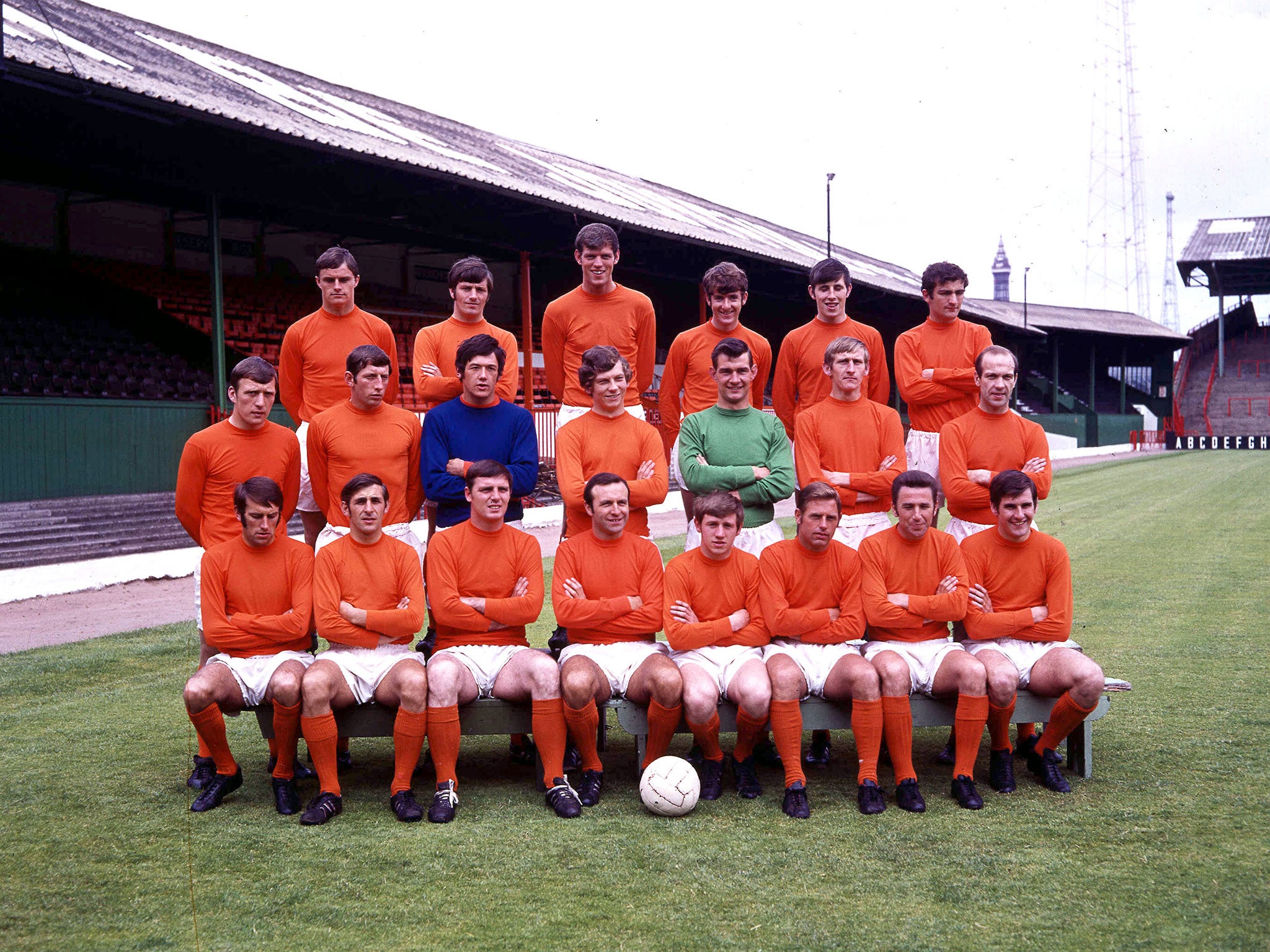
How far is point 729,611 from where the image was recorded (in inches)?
199

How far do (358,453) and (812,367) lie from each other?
247 centimetres

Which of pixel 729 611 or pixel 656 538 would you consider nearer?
pixel 729 611

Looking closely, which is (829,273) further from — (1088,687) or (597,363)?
(1088,687)

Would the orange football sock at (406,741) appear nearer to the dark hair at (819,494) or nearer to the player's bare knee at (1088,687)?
the dark hair at (819,494)

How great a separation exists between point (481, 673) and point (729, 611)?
3.69 feet

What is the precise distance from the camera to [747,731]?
4871mm

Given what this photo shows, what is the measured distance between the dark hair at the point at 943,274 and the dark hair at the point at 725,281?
37.2 inches

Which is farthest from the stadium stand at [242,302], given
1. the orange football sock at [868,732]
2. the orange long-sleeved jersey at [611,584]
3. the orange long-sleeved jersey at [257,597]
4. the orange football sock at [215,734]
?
the orange football sock at [868,732]

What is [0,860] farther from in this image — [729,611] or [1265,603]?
[1265,603]

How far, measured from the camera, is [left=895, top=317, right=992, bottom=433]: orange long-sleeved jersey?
604 cm

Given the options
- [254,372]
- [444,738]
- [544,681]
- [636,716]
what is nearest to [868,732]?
[636,716]

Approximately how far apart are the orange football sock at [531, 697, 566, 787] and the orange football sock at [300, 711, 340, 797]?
2.73 ft

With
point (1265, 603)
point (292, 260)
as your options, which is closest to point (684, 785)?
point (1265, 603)

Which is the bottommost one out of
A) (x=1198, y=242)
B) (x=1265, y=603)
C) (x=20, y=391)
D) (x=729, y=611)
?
(x=1265, y=603)
